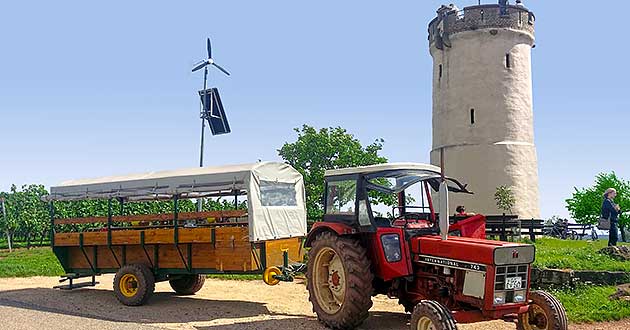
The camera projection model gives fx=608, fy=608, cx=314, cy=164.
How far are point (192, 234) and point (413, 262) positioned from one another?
4.82 metres

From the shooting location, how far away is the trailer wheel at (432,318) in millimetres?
7258

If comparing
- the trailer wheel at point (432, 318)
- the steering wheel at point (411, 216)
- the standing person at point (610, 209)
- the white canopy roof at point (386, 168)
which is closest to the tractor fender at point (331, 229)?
the steering wheel at point (411, 216)

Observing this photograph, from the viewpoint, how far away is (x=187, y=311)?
11.6 m

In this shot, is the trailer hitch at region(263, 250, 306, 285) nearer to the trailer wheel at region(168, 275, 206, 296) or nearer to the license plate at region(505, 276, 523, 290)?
the trailer wheel at region(168, 275, 206, 296)


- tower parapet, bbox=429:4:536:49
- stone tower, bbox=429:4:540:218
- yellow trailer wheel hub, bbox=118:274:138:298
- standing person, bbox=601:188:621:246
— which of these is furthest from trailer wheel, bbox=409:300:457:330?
tower parapet, bbox=429:4:536:49

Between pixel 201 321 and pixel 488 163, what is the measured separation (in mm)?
25619

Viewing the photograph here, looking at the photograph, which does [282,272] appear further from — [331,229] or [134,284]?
[134,284]

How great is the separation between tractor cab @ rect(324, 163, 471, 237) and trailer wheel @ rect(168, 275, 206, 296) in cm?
535

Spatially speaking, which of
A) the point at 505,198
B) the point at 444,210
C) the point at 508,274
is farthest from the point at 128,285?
the point at 505,198

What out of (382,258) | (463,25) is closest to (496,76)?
(463,25)

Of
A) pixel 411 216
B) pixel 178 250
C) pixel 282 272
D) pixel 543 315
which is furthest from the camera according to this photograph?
pixel 178 250

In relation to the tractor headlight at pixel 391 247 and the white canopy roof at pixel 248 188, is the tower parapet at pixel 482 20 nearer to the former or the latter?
the white canopy roof at pixel 248 188

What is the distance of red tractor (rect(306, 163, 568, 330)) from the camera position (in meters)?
7.66

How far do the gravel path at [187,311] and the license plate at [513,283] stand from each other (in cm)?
193
